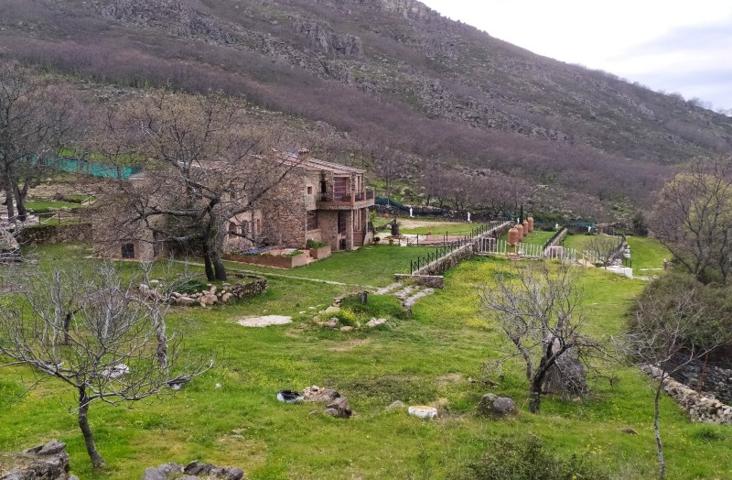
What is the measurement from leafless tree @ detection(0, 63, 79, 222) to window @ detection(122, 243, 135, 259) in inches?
213

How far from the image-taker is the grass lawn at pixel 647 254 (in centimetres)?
5166

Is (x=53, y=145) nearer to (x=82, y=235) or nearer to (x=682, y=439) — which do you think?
(x=82, y=235)

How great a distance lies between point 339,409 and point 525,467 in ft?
19.7

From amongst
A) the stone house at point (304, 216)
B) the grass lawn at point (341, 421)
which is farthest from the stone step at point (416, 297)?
the stone house at point (304, 216)

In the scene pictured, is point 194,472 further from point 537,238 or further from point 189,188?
point 537,238

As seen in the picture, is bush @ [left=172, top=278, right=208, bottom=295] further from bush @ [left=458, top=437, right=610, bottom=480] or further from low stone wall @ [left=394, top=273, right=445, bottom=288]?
bush @ [left=458, top=437, right=610, bottom=480]

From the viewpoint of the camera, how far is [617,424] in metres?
16.2

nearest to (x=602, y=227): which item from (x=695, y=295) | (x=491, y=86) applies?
(x=695, y=295)

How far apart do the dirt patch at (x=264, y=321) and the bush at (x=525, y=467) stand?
1421 centimetres

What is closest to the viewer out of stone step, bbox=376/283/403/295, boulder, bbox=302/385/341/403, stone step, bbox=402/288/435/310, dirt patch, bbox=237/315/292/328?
boulder, bbox=302/385/341/403

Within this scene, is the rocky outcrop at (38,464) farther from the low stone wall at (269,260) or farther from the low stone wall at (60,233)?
the low stone wall at (60,233)

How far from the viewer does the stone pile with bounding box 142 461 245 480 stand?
985 cm

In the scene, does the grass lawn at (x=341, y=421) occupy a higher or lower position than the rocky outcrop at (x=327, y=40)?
lower

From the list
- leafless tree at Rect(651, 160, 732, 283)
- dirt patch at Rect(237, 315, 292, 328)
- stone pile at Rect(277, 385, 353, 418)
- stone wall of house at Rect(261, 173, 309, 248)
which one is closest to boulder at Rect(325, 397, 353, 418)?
stone pile at Rect(277, 385, 353, 418)
